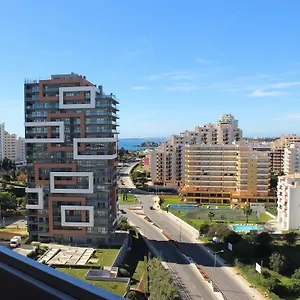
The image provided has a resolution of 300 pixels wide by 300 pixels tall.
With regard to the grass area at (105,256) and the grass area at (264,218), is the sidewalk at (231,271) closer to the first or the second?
the grass area at (105,256)

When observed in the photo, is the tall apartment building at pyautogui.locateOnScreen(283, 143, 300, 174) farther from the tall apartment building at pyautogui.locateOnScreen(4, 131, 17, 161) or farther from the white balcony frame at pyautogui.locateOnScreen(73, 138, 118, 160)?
the tall apartment building at pyautogui.locateOnScreen(4, 131, 17, 161)

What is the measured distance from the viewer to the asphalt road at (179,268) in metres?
8.71

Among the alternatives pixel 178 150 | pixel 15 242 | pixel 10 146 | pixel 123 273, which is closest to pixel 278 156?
pixel 178 150

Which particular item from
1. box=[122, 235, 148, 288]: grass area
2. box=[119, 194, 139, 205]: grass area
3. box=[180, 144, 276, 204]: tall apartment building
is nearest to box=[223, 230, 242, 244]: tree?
box=[122, 235, 148, 288]: grass area

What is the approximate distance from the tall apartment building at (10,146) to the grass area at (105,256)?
23461mm

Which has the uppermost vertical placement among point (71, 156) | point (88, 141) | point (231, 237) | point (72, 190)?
point (88, 141)

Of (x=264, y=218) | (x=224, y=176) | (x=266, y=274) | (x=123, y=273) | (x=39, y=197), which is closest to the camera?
(x=123, y=273)

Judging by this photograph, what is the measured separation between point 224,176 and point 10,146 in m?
19.9

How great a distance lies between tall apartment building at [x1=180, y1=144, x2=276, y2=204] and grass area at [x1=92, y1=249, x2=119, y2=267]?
10606 millimetres

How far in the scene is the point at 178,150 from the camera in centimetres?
2470

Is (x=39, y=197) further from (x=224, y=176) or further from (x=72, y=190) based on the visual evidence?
(x=224, y=176)

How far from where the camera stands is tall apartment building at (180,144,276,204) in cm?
1980

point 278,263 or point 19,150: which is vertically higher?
point 19,150

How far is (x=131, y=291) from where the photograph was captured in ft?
27.4
